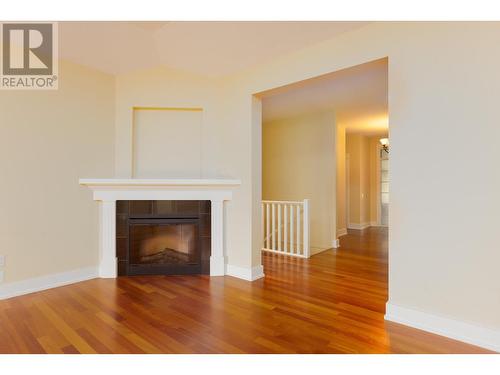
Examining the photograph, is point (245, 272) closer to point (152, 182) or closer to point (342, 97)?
point (152, 182)

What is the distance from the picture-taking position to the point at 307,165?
5355 millimetres

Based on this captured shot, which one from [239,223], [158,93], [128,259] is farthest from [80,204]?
[239,223]

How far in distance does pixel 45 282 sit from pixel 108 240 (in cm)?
72

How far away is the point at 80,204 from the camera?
325 cm

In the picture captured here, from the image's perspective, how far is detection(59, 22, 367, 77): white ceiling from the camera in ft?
8.23

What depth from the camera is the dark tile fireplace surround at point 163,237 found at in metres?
3.41

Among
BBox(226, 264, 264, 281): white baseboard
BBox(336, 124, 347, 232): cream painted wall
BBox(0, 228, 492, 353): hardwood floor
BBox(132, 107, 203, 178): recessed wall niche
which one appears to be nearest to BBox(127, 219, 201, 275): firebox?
BBox(0, 228, 492, 353): hardwood floor

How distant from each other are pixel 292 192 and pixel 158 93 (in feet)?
10.4

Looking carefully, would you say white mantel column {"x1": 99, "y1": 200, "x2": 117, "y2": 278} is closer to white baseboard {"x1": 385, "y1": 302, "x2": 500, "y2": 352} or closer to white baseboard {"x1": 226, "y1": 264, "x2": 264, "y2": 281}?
white baseboard {"x1": 226, "y1": 264, "x2": 264, "y2": 281}

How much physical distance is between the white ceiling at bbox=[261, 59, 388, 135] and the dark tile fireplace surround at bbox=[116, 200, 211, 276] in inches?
70.2

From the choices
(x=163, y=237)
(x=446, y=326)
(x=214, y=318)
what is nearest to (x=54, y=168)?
(x=163, y=237)

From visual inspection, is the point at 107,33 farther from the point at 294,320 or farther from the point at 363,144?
the point at 363,144

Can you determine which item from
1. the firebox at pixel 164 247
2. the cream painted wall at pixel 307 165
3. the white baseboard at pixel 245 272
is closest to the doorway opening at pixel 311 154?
the cream painted wall at pixel 307 165

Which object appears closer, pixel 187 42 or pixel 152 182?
pixel 187 42
